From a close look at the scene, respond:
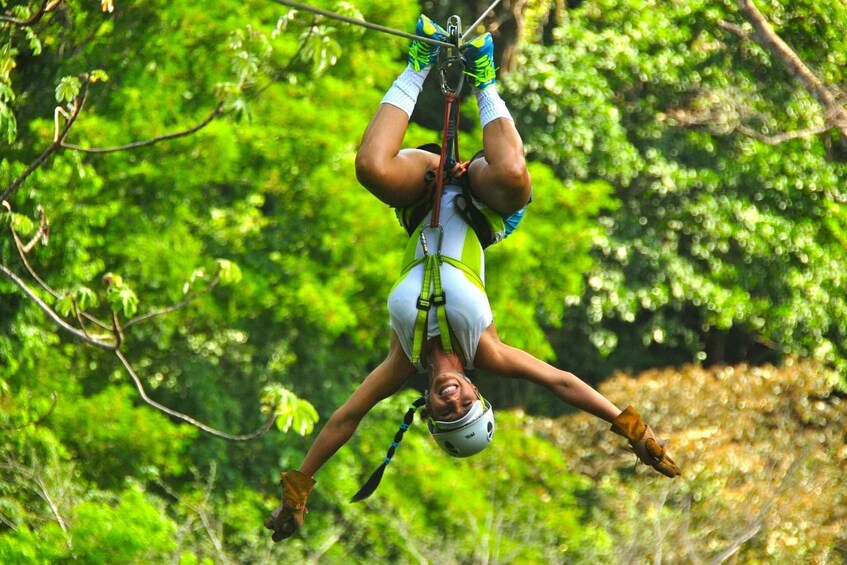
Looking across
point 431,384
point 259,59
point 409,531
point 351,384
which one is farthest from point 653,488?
point 431,384

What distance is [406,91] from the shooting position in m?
4.11

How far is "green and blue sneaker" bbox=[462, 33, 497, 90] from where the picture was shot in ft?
13.6

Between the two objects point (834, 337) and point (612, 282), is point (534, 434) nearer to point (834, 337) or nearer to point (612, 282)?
point (612, 282)

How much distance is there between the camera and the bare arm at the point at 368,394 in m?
4.25

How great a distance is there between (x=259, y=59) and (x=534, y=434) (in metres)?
7.02

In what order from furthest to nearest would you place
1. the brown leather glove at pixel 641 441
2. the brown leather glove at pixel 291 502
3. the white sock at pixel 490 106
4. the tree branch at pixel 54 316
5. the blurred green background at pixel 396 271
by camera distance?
the blurred green background at pixel 396 271, the tree branch at pixel 54 316, the brown leather glove at pixel 291 502, the brown leather glove at pixel 641 441, the white sock at pixel 490 106

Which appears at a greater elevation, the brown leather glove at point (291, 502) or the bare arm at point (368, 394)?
the bare arm at point (368, 394)

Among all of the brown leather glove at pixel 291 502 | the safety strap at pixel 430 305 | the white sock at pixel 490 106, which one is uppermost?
the white sock at pixel 490 106

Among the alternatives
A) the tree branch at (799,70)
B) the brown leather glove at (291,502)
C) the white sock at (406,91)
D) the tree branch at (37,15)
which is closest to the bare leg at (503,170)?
the white sock at (406,91)

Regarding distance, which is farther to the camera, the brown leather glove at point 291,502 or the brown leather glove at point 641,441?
the brown leather glove at point 291,502

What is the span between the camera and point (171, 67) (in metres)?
11.5

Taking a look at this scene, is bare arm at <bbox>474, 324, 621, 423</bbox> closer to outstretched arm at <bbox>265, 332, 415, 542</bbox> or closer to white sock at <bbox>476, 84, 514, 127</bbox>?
outstretched arm at <bbox>265, 332, 415, 542</bbox>

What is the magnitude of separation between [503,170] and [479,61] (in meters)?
0.37

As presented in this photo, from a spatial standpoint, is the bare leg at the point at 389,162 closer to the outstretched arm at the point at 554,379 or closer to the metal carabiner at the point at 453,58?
the metal carabiner at the point at 453,58
